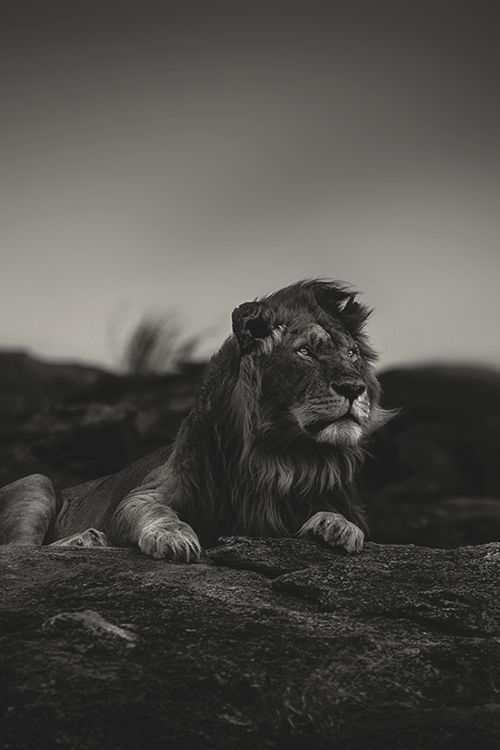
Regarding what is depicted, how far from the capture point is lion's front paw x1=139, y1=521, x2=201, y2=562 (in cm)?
529

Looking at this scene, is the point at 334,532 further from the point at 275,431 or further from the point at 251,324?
the point at 251,324

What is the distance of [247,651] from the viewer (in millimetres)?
4219

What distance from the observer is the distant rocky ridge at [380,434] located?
399 inches

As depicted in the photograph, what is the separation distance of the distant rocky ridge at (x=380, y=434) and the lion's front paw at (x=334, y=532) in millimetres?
3712

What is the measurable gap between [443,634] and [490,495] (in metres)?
7.36

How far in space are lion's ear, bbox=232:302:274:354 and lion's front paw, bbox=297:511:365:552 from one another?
1087mm

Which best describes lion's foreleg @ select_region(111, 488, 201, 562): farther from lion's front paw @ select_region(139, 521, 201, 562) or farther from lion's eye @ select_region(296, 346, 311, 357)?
lion's eye @ select_region(296, 346, 311, 357)

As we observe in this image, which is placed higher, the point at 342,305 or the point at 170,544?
the point at 342,305

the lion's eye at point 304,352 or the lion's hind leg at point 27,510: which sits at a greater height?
the lion's eye at point 304,352

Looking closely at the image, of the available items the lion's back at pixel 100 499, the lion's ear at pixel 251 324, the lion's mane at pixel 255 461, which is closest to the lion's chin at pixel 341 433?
the lion's mane at pixel 255 461

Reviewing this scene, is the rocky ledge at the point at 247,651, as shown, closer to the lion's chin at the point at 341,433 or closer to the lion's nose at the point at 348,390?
the lion's chin at the point at 341,433

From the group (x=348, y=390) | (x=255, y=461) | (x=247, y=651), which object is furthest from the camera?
(x=255, y=461)

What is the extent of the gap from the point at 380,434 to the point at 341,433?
568 centimetres

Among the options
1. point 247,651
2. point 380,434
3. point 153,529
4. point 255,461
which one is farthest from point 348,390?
point 380,434
